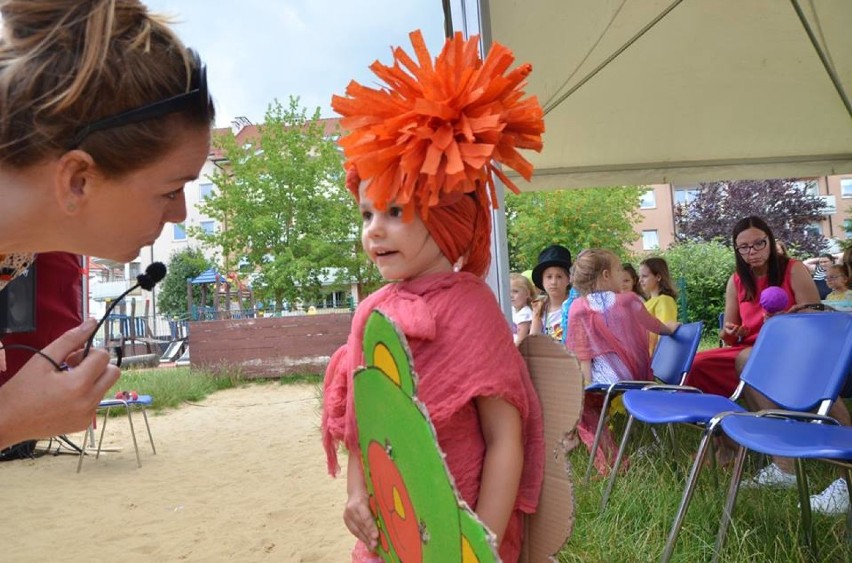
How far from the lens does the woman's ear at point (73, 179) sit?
0.95 meters

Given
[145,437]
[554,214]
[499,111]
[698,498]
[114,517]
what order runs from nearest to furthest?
[499,111] < [698,498] < [114,517] < [145,437] < [554,214]

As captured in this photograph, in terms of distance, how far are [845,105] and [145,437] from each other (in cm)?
793

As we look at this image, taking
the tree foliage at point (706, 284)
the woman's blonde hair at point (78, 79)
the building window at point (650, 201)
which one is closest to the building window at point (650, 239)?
the building window at point (650, 201)

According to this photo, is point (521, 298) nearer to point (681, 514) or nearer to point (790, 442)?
point (681, 514)

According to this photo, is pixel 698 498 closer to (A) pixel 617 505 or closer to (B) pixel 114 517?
(A) pixel 617 505

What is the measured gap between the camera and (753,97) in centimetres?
520

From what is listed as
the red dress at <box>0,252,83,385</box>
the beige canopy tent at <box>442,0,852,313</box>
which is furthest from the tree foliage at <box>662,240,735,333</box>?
the red dress at <box>0,252,83,385</box>

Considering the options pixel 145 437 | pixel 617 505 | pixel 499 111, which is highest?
pixel 499 111

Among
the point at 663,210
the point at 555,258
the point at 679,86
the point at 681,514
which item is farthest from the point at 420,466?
the point at 663,210

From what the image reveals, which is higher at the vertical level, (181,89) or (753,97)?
(753,97)

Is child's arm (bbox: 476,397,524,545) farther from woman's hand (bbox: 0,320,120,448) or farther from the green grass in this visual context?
the green grass

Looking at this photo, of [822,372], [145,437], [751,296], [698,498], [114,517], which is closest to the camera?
[822,372]

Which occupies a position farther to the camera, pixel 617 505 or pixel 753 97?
pixel 753 97

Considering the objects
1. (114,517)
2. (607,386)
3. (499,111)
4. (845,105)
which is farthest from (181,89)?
(845,105)
